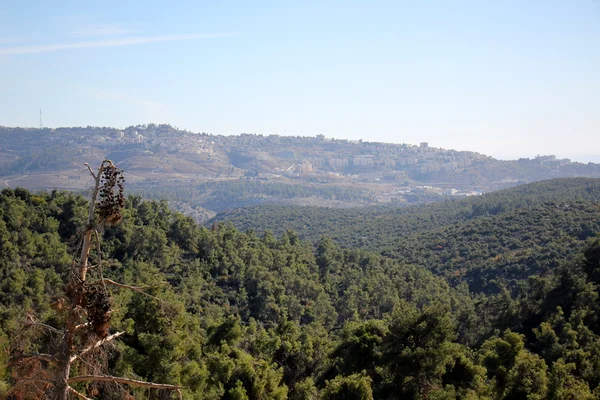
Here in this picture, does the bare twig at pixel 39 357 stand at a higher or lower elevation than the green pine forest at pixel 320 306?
higher

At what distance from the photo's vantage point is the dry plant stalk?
16.8 feet

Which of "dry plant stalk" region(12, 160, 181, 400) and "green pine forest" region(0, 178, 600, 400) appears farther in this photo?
"green pine forest" region(0, 178, 600, 400)

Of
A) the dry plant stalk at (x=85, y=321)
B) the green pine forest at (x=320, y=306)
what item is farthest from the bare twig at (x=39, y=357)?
the green pine forest at (x=320, y=306)

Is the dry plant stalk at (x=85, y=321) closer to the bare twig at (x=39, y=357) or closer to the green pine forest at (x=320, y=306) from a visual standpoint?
the bare twig at (x=39, y=357)

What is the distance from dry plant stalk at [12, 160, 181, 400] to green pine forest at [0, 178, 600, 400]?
0.18 meters

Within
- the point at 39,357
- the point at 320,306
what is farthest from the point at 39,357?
the point at 320,306

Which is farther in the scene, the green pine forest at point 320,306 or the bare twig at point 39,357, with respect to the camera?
the green pine forest at point 320,306

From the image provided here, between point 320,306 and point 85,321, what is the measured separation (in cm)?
3804

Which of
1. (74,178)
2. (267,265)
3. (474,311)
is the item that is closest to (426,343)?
(474,311)

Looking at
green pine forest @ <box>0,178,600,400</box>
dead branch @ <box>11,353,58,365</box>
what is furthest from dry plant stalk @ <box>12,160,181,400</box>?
green pine forest @ <box>0,178,600,400</box>

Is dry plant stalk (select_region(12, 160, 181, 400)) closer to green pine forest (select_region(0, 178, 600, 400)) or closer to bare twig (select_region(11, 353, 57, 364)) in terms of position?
bare twig (select_region(11, 353, 57, 364))

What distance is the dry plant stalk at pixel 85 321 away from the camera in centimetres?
513

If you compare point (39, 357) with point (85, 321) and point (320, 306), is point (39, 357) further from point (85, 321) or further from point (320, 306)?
point (320, 306)

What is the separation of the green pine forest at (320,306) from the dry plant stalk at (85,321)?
0.18 m
